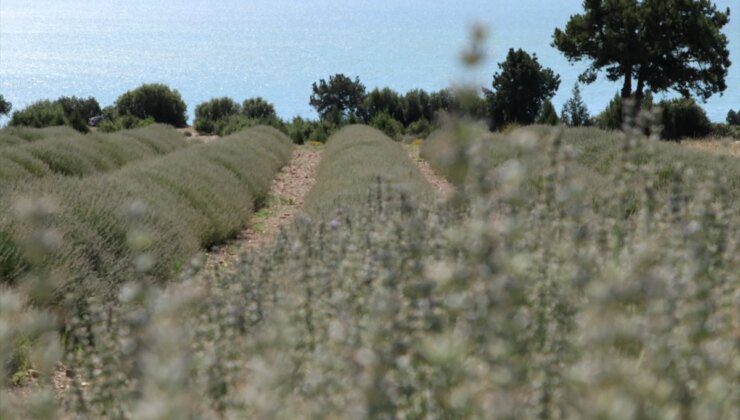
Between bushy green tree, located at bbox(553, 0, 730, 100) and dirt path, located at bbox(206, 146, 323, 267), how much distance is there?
13832 mm

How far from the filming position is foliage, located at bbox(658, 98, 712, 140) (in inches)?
1148

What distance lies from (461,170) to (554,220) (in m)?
1.80

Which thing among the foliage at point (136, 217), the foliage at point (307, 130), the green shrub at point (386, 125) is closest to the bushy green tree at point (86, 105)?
the foliage at point (307, 130)

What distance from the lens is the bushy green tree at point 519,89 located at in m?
35.8

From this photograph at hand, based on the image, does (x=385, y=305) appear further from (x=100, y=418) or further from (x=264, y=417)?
(x=100, y=418)

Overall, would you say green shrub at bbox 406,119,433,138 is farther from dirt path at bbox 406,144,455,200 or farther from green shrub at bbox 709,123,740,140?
dirt path at bbox 406,144,455,200

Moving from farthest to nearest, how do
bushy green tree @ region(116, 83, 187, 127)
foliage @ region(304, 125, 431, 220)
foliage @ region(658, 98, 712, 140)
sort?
bushy green tree @ region(116, 83, 187, 127) → foliage @ region(658, 98, 712, 140) → foliage @ region(304, 125, 431, 220)

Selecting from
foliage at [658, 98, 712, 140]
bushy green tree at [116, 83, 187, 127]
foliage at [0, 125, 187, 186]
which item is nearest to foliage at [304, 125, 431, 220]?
foliage at [0, 125, 187, 186]

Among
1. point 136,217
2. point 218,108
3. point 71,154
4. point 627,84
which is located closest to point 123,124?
point 218,108

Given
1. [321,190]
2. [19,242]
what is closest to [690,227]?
[19,242]

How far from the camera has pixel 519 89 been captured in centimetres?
3597

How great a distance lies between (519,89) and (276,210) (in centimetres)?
2498

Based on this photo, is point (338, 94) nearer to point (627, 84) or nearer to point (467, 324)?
point (627, 84)

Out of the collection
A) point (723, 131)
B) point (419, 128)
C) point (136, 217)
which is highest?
point (419, 128)
